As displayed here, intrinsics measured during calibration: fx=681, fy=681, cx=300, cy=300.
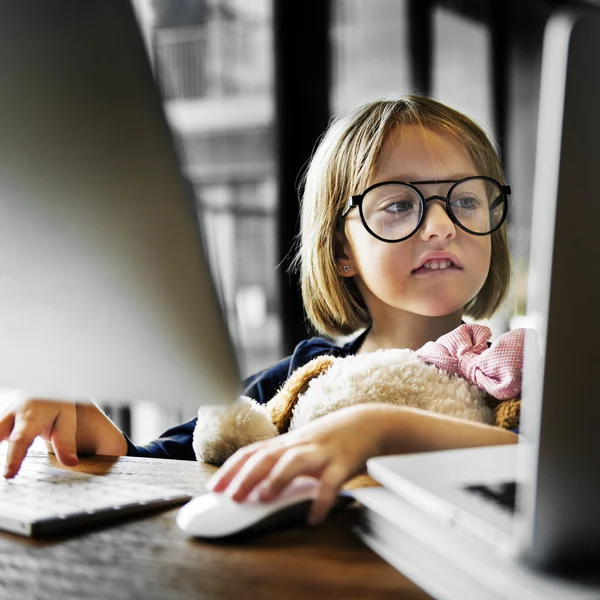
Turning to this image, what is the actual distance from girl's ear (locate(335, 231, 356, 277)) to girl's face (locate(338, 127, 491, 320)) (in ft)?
0.20

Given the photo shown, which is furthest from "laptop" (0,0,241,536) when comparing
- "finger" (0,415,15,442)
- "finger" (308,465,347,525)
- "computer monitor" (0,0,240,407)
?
"finger" (0,415,15,442)

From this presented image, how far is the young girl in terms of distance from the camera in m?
0.83

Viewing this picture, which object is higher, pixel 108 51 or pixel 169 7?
pixel 169 7

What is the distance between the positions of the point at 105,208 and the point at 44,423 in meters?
0.45

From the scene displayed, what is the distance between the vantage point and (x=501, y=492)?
439 millimetres

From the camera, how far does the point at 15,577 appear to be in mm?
448

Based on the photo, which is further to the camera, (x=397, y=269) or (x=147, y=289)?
(x=397, y=269)

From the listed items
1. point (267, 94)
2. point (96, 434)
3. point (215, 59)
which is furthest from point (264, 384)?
point (215, 59)

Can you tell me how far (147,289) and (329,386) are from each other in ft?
1.54

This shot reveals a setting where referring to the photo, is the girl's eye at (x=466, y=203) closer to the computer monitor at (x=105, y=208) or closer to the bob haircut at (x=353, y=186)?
the bob haircut at (x=353, y=186)

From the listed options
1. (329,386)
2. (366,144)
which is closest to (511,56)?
(366,144)

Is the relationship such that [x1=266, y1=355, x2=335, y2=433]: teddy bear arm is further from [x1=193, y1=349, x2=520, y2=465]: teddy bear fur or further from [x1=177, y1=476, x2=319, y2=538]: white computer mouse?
[x1=177, y1=476, x2=319, y2=538]: white computer mouse

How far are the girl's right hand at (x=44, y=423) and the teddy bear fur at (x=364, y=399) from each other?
157 millimetres

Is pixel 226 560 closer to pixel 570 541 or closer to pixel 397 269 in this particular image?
pixel 570 541
